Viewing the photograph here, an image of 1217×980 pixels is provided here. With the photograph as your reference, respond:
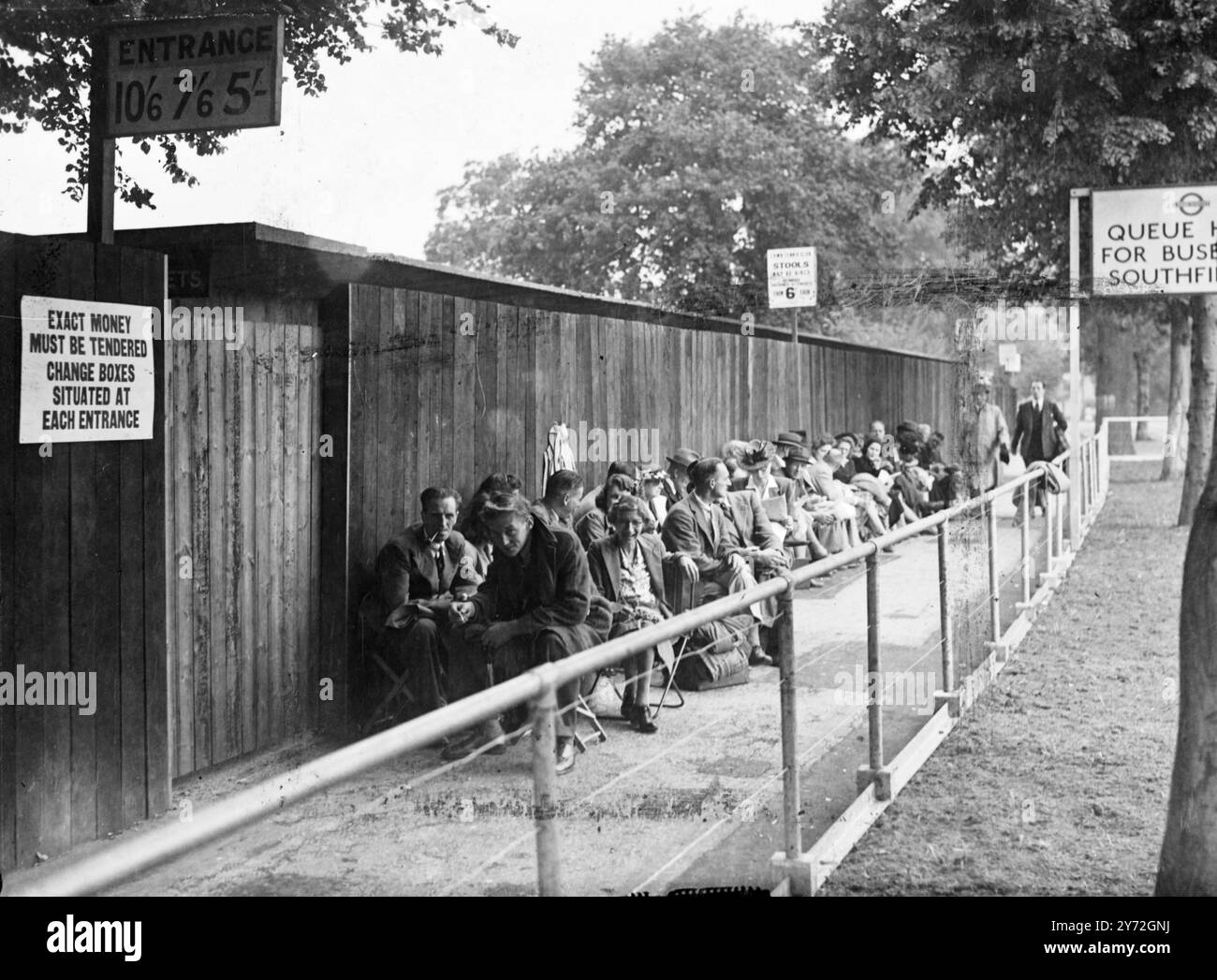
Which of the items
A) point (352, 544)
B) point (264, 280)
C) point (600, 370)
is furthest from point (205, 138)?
point (600, 370)

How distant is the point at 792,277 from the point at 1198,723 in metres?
7.75

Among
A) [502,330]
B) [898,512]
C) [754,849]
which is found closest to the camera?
[754,849]

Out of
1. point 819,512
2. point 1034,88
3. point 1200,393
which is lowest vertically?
point 819,512

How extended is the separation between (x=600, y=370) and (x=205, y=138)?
12.5ft

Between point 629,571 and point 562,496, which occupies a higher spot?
point 562,496

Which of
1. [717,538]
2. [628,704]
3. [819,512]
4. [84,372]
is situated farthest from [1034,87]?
[84,372]

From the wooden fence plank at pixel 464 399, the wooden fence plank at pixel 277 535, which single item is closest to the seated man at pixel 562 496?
the wooden fence plank at pixel 464 399

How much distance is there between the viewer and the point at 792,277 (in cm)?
1134

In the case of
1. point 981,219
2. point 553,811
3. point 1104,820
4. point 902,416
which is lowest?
point 1104,820

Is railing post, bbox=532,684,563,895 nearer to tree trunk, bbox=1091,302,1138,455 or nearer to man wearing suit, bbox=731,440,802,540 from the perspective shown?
man wearing suit, bbox=731,440,802,540

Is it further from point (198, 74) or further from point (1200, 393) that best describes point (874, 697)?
point (1200, 393)

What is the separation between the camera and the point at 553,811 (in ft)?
9.50
